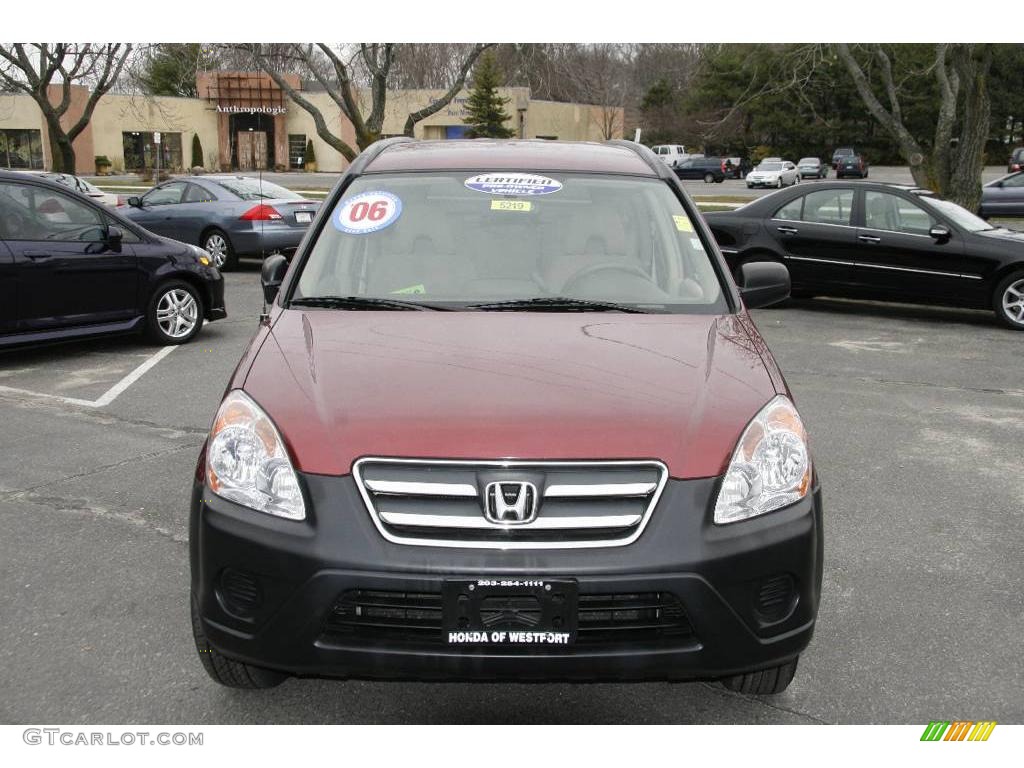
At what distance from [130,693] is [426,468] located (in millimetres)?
1366

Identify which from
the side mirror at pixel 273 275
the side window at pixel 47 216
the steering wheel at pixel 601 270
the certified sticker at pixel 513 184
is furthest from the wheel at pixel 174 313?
the steering wheel at pixel 601 270

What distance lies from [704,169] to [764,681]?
199 ft

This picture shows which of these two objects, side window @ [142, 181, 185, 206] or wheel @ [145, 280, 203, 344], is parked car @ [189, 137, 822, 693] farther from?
side window @ [142, 181, 185, 206]

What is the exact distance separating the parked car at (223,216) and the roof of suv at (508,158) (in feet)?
35.8

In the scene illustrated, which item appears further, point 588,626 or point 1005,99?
point 1005,99

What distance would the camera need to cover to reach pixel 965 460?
6172 millimetres

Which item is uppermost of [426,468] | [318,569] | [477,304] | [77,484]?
[477,304]

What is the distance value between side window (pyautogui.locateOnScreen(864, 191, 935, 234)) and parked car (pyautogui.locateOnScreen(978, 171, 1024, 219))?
13676 millimetres

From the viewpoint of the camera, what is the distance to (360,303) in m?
3.85

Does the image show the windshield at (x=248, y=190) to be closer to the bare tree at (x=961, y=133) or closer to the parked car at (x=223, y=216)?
the parked car at (x=223, y=216)

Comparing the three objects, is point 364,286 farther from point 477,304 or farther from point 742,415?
point 742,415

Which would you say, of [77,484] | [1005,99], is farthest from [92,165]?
[77,484]

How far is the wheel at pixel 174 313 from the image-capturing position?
9602 mm

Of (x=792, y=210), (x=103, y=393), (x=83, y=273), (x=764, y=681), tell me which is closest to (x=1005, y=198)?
(x=792, y=210)
